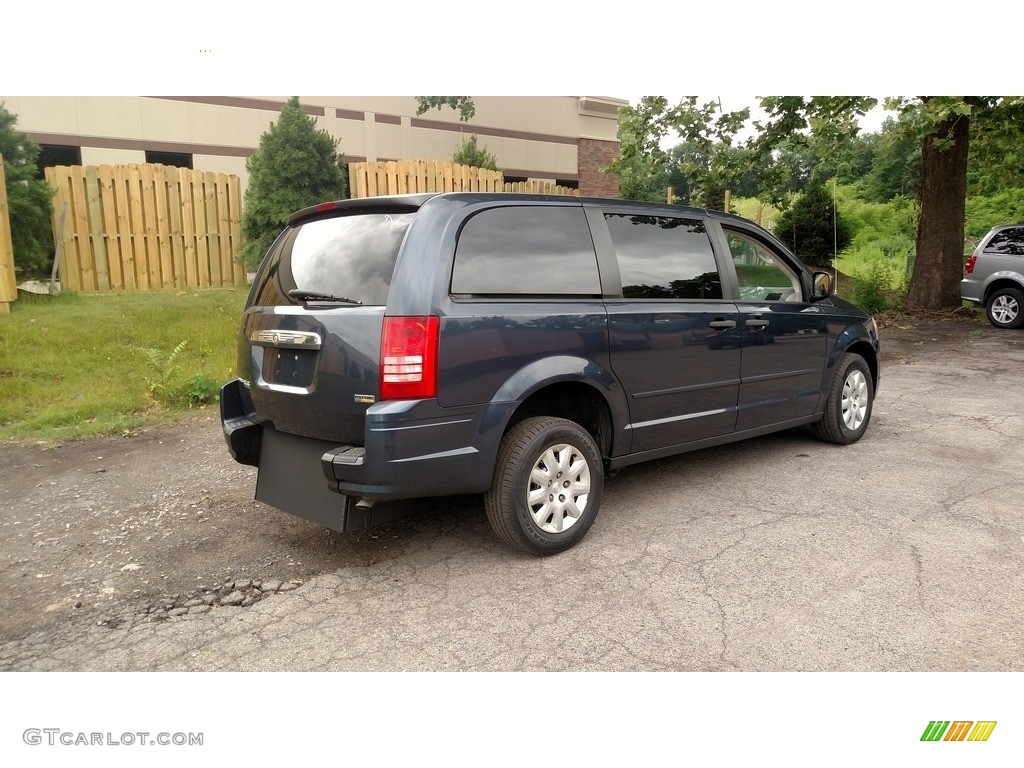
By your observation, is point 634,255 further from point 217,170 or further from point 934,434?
point 217,170

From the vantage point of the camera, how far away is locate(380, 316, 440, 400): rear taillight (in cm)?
323

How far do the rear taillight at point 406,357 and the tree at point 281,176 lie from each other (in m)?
7.81

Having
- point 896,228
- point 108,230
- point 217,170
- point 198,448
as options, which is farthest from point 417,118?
point 896,228

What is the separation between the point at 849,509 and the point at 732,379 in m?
1.05

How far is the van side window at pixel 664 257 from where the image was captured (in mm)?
4258

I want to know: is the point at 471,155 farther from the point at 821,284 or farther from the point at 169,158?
the point at 821,284

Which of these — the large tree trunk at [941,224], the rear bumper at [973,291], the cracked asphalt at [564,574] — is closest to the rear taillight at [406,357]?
the cracked asphalt at [564,574]

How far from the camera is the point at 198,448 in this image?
5855 mm

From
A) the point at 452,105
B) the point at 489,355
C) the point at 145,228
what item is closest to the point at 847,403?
the point at 489,355

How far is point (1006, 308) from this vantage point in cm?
1220

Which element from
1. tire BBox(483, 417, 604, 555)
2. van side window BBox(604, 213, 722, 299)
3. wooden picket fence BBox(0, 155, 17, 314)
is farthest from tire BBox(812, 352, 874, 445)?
wooden picket fence BBox(0, 155, 17, 314)

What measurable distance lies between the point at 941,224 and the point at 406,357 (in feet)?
40.8

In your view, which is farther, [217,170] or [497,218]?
[217,170]

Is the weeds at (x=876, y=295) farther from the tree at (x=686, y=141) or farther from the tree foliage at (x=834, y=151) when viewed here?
the tree at (x=686, y=141)
